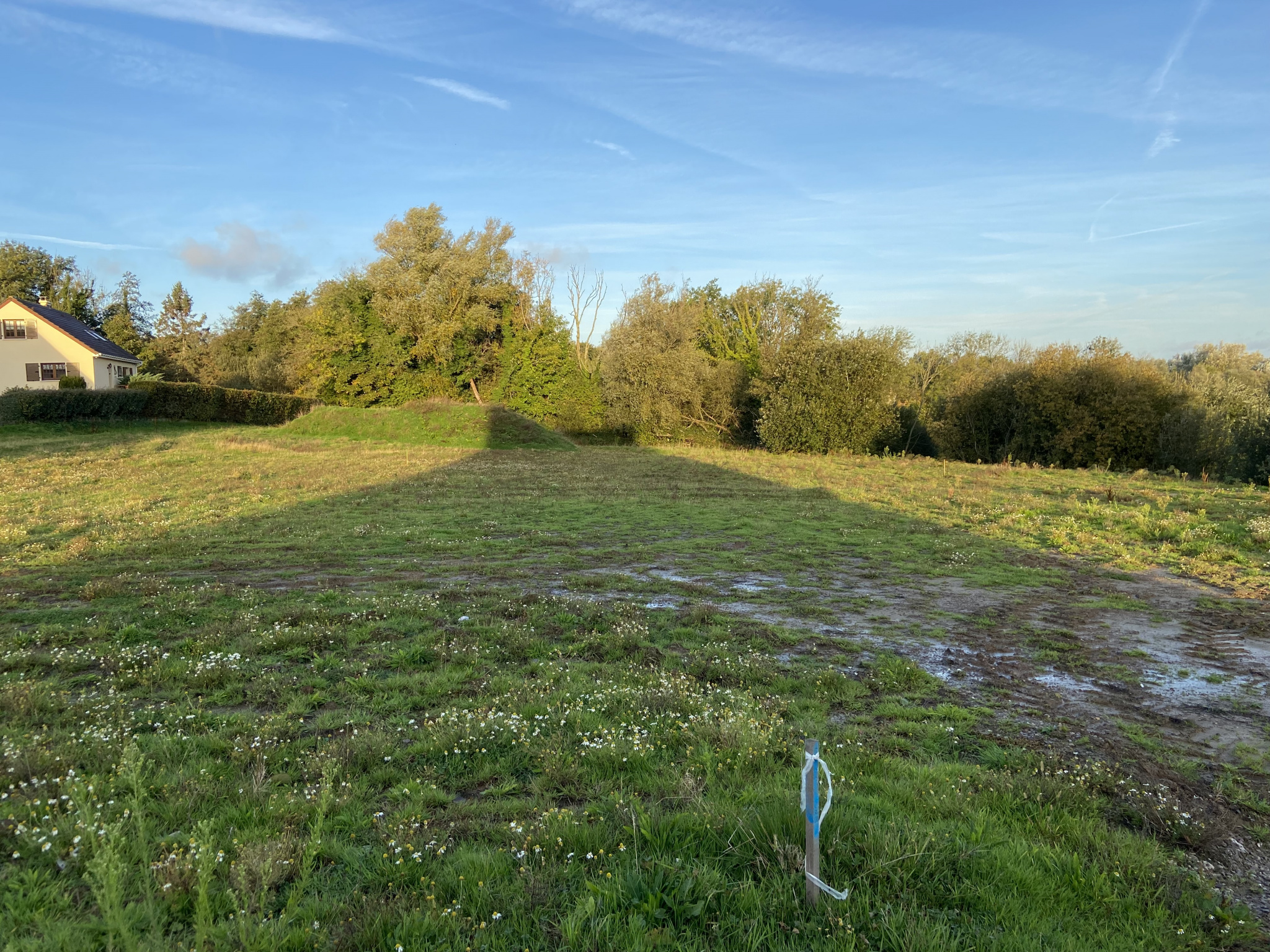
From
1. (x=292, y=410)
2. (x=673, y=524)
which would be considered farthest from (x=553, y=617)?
(x=292, y=410)

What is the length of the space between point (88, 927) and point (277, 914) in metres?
0.74

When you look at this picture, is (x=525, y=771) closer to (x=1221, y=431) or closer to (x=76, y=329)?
(x=1221, y=431)

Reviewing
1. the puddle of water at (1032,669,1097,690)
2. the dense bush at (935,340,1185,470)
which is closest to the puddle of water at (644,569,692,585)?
the puddle of water at (1032,669,1097,690)

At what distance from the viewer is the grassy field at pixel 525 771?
300 centimetres

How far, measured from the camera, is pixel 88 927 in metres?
2.89

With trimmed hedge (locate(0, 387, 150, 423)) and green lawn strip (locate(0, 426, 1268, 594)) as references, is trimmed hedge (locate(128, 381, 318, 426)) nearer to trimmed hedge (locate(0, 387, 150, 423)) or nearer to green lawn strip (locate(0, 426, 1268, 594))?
trimmed hedge (locate(0, 387, 150, 423))

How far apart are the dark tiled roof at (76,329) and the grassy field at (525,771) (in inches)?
2132

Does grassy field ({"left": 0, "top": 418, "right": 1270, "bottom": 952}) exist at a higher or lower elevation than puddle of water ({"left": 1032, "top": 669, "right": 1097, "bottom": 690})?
higher

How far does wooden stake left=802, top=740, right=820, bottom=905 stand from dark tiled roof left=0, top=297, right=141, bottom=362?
66.5 metres

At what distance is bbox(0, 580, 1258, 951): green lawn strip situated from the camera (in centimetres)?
295

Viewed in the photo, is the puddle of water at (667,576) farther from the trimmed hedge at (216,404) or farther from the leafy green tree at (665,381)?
the trimmed hedge at (216,404)

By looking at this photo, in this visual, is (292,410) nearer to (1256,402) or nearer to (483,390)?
(483,390)

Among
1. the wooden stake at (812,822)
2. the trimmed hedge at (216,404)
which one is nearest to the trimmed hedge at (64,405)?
the trimmed hedge at (216,404)

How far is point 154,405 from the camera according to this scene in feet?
133
